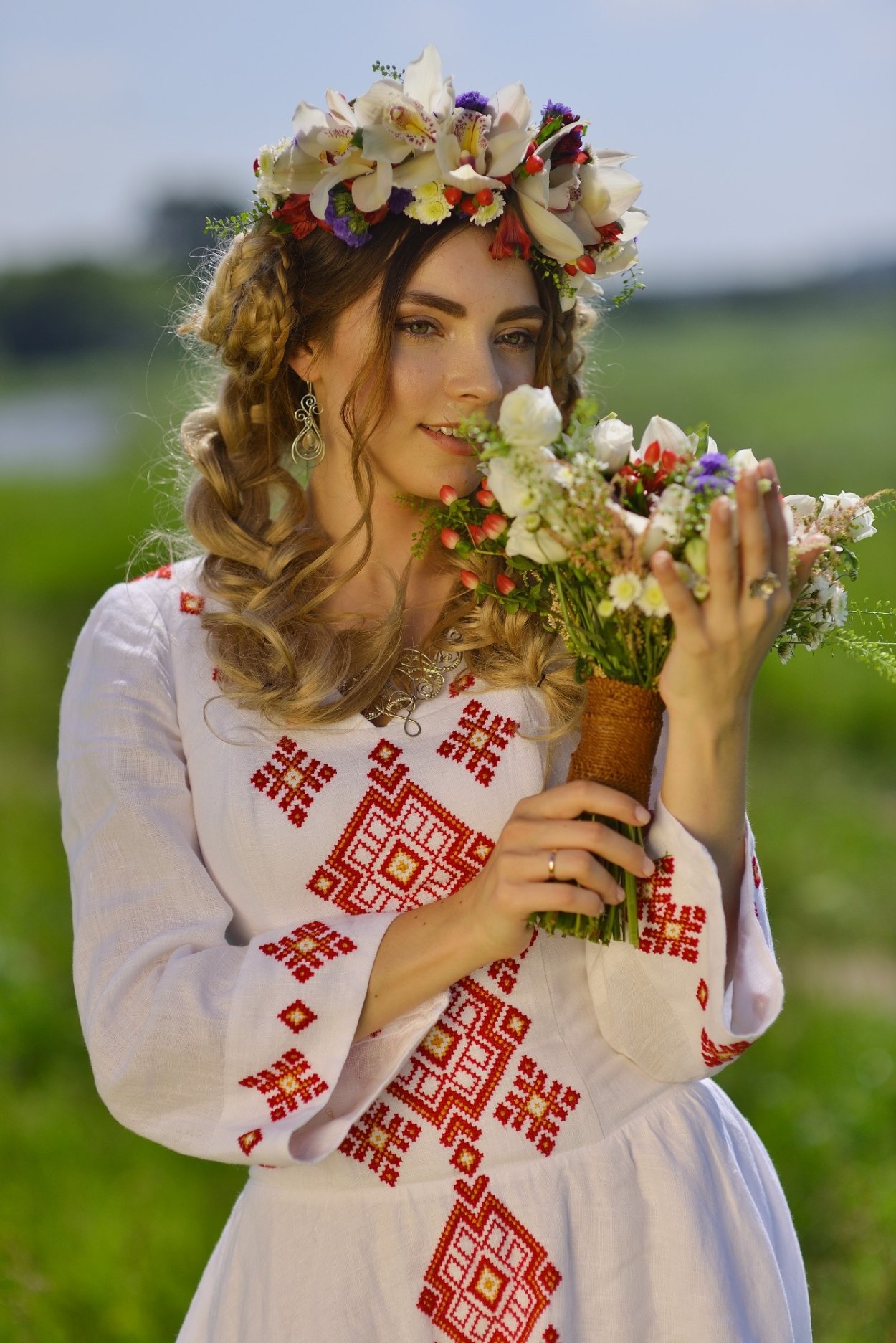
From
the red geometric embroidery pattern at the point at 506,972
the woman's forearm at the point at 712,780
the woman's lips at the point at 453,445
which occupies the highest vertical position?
the woman's lips at the point at 453,445

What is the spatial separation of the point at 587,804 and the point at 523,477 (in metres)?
0.43

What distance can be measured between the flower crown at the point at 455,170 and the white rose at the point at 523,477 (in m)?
0.59

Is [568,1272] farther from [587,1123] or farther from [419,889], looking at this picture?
[419,889]

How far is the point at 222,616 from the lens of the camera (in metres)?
2.33

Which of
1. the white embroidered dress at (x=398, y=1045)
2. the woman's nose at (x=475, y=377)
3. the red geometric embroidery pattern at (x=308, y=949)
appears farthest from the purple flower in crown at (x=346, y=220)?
the red geometric embroidery pattern at (x=308, y=949)

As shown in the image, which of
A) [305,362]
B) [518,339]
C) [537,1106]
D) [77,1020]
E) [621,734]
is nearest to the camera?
[621,734]

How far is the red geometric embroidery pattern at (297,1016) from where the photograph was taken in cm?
198

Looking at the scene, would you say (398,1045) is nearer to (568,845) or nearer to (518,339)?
(568,845)

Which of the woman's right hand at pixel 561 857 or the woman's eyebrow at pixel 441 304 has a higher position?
the woman's eyebrow at pixel 441 304

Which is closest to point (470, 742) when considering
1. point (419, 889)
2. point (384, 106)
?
point (419, 889)

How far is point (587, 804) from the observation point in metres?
1.84

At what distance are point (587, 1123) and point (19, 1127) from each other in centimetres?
316

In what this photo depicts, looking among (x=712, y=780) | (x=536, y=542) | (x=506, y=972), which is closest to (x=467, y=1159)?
(x=506, y=972)

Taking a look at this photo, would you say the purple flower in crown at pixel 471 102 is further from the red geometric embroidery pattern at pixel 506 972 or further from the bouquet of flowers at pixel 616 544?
the red geometric embroidery pattern at pixel 506 972
